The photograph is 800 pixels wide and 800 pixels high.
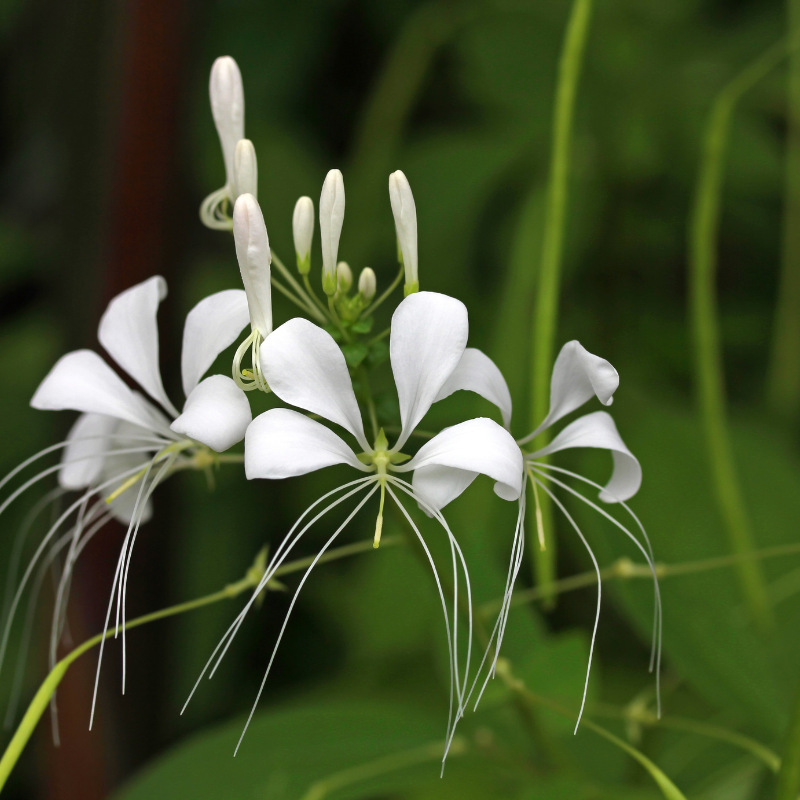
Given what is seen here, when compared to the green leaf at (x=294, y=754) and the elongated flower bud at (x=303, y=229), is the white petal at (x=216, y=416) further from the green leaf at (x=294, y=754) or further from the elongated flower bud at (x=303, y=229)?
the green leaf at (x=294, y=754)

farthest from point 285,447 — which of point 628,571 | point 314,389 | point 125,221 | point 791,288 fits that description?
point 791,288

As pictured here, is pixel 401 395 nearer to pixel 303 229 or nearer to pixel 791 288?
pixel 303 229

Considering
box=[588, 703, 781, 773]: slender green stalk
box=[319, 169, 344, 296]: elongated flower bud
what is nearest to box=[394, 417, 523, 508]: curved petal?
box=[319, 169, 344, 296]: elongated flower bud

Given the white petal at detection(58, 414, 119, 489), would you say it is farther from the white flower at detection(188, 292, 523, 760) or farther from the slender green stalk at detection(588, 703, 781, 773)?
the slender green stalk at detection(588, 703, 781, 773)

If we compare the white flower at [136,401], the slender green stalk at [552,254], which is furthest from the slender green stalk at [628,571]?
the white flower at [136,401]

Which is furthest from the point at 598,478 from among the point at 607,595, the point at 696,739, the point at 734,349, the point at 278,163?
the point at 278,163
